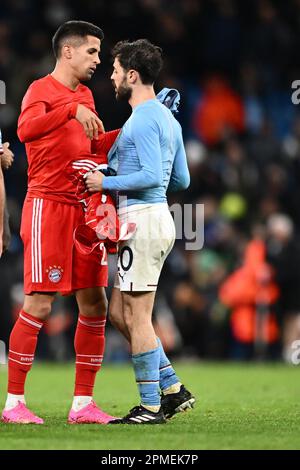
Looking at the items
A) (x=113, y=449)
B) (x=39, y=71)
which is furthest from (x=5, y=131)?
(x=113, y=449)

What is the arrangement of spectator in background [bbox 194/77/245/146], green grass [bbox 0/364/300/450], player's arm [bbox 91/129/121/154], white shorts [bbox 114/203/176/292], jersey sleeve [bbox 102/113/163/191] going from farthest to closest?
spectator in background [bbox 194/77/245/146] → player's arm [bbox 91/129/121/154] → white shorts [bbox 114/203/176/292] → jersey sleeve [bbox 102/113/163/191] → green grass [bbox 0/364/300/450]

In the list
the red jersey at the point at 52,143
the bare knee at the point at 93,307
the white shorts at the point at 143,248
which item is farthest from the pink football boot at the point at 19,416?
the red jersey at the point at 52,143

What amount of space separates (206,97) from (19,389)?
1105cm

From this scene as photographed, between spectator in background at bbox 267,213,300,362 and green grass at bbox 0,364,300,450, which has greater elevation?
spectator in background at bbox 267,213,300,362

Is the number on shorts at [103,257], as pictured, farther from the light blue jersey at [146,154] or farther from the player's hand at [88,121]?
the player's hand at [88,121]

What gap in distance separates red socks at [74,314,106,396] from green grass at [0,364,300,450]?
0.27 metres

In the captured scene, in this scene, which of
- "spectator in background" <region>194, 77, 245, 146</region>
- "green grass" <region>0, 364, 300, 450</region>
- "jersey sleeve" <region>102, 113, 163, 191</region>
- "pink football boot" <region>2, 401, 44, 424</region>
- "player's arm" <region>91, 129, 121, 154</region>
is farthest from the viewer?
"spectator in background" <region>194, 77, 245, 146</region>

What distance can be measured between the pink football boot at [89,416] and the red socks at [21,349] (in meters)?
0.38

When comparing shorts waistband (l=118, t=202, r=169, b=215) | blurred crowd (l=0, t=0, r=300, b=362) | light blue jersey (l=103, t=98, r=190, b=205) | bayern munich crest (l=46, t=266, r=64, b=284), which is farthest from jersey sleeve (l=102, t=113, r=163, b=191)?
blurred crowd (l=0, t=0, r=300, b=362)

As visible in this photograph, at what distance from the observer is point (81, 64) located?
777 cm

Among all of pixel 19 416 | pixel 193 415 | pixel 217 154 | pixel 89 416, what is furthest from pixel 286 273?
pixel 19 416

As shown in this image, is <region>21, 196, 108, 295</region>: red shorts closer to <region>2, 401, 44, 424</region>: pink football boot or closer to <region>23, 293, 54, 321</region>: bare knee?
<region>23, 293, 54, 321</region>: bare knee

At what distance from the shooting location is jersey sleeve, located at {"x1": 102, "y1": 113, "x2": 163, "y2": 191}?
7258mm

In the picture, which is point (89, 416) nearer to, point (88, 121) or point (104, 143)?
point (104, 143)
